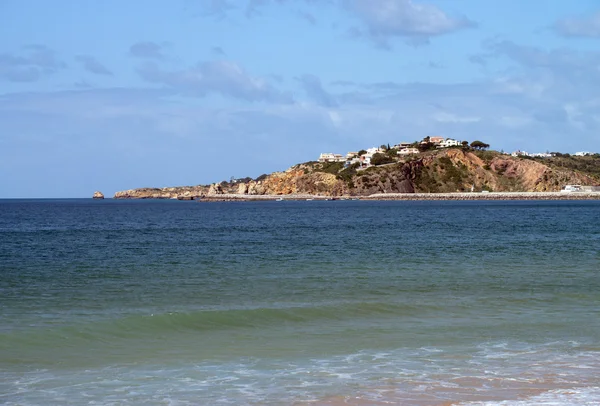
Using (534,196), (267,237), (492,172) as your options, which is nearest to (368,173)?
(492,172)

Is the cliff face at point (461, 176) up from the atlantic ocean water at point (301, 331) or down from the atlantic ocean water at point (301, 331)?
up

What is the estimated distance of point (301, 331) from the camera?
550 inches

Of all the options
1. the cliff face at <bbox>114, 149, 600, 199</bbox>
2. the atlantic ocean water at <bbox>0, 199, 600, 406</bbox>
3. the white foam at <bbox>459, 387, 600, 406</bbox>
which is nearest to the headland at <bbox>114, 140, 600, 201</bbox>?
the cliff face at <bbox>114, 149, 600, 199</bbox>

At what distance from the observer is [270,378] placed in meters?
10.2

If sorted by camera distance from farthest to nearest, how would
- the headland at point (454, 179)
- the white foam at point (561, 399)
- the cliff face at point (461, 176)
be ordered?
the cliff face at point (461, 176) < the headland at point (454, 179) < the white foam at point (561, 399)

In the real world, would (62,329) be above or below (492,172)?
below

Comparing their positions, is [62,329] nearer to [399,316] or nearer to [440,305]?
[399,316]

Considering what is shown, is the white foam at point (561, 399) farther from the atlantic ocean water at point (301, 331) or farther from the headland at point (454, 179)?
the headland at point (454, 179)

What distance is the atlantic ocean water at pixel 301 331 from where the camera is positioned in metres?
9.59

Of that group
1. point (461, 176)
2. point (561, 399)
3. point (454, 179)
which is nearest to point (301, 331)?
point (561, 399)

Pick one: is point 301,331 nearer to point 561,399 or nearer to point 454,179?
point 561,399

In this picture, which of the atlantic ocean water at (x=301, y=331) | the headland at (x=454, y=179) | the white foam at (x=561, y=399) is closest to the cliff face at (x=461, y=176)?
the headland at (x=454, y=179)

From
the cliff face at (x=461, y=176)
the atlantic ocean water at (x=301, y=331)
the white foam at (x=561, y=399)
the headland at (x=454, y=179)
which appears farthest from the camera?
the cliff face at (x=461, y=176)

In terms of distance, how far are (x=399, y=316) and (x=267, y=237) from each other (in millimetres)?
28256
